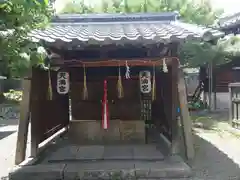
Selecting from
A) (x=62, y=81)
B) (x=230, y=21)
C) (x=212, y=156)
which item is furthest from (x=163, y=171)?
(x=230, y=21)

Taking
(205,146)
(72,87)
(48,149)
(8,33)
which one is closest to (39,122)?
(48,149)

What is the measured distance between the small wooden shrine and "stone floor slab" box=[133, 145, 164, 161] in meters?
0.40

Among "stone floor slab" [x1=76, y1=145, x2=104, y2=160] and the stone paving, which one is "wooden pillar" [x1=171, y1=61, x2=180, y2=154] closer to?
the stone paving

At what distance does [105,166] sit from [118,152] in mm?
1203

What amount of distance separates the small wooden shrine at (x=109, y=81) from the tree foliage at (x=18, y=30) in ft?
4.61

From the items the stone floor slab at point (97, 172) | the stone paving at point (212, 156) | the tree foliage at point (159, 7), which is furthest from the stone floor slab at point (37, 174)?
the tree foliage at point (159, 7)

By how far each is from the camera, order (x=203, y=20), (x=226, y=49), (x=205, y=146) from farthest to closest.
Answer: (x=203, y=20) < (x=226, y=49) < (x=205, y=146)

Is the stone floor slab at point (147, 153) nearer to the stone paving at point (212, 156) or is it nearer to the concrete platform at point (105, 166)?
the concrete platform at point (105, 166)

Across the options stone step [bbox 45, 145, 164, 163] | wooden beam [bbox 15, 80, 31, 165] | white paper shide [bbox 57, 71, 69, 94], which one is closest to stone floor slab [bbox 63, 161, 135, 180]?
stone step [bbox 45, 145, 164, 163]

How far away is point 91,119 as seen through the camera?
376 inches

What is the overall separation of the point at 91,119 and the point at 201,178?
176 inches

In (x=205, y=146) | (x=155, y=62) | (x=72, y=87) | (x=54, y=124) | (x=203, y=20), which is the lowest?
(x=205, y=146)

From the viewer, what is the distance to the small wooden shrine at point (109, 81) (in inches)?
261

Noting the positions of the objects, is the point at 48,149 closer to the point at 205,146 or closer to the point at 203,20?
the point at 205,146
